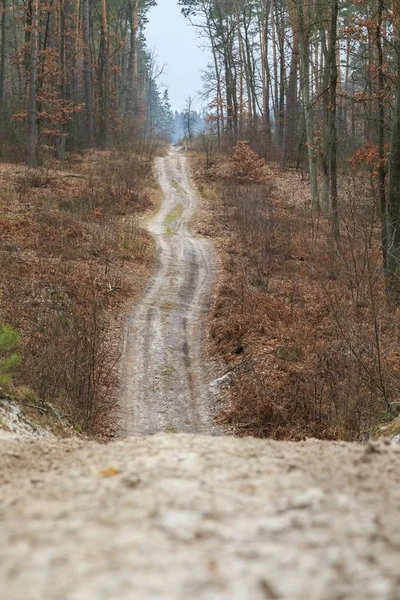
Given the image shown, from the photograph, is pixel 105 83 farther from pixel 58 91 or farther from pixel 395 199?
pixel 395 199

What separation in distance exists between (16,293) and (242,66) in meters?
36.7

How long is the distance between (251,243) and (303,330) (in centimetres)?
714

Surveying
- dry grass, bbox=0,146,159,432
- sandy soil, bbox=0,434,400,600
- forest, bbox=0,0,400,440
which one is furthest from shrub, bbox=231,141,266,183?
sandy soil, bbox=0,434,400,600

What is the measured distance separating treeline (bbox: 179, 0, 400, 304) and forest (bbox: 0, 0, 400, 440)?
0.11 metres

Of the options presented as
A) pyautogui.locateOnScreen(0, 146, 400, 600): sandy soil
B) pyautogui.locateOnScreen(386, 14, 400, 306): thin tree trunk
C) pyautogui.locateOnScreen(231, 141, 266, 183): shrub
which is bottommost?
pyautogui.locateOnScreen(0, 146, 400, 600): sandy soil

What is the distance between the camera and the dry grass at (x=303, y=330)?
7.46 m

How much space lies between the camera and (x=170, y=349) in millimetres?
11398

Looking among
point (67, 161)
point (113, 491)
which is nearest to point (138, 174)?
point (67, 161)

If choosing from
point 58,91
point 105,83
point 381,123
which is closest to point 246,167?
point 58,91

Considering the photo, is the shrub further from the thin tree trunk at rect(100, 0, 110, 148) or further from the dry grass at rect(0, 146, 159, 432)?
the thin tree trunk at rect(100, 0, 110, 148)

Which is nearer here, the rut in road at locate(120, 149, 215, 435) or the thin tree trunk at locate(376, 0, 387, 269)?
the rut in road at locate(120, 149, 215, 435)

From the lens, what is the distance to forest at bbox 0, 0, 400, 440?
26.3 feet

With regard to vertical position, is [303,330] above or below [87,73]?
below

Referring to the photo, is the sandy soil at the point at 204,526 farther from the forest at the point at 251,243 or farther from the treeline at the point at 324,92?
the treeline at the point at 324,92
